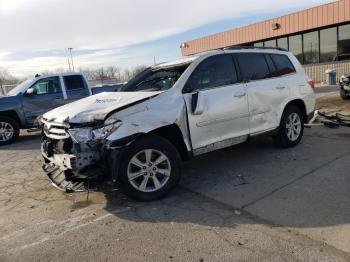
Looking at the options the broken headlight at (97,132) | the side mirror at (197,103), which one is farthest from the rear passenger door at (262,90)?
the broken headlight at (97,132)

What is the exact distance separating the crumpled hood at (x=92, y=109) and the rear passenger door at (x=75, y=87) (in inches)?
258

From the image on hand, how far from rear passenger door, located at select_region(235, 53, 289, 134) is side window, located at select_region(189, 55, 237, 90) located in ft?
0.75

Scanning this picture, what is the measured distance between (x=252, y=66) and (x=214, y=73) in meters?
0.94

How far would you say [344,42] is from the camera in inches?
796

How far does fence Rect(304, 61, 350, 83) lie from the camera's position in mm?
20536

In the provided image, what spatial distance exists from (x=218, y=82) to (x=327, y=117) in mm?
5080

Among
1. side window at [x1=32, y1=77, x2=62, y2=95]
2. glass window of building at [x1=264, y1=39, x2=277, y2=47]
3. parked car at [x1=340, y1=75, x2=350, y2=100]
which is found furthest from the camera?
glass window of building at [x1=264, y1=39, x2=277, y2=47]

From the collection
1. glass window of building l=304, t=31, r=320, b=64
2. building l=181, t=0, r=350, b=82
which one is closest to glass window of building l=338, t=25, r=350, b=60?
building l=181, t=0, r=350, b=82

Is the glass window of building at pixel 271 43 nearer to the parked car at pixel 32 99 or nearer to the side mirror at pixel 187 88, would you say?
the parked car at pixel 32 99

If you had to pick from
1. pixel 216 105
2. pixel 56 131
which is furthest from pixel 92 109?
pixel 216 105

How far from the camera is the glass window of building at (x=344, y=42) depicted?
19.9 m

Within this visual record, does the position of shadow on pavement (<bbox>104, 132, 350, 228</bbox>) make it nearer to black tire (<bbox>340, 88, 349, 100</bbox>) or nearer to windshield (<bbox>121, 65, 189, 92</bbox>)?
windshield (<bbox>121, 65, 189, 92</bbox>)

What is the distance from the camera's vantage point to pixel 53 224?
169 inches

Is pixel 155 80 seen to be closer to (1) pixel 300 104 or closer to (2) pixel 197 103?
(2) pixel 197 103
